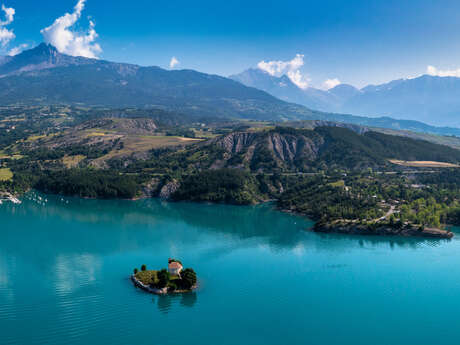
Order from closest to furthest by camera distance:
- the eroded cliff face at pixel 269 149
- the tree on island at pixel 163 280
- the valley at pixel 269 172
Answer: the tree on island at pixel 163 280 → the valley at pixel 269 172 → the eroded cliff face at pixel 269 149

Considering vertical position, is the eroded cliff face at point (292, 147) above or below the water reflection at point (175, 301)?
above

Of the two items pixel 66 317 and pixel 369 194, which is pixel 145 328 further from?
pixel 369 194

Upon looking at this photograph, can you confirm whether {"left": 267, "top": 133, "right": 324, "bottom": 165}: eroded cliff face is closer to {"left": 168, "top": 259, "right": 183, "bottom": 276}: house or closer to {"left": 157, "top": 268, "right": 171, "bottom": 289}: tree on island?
{"left": 168, "top": 259, "right": 183, "bottom": 276}: house

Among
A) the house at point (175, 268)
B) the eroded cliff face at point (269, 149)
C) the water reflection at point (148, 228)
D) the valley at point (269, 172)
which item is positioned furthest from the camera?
the eroded cliff face at point (269, 149)

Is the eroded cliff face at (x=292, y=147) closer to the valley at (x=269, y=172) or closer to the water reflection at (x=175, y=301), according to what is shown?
the valley at (x=269, y=172)

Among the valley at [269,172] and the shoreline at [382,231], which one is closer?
the shoreline at [382,231]

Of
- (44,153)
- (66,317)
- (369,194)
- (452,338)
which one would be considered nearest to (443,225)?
(369,194)

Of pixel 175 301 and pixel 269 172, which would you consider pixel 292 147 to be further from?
pixel 175 301

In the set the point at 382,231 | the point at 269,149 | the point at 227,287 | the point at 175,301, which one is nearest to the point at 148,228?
the point at 227,287

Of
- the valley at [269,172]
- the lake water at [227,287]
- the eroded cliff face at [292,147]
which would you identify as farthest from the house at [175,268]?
the eroded cliff face at [292,147]
